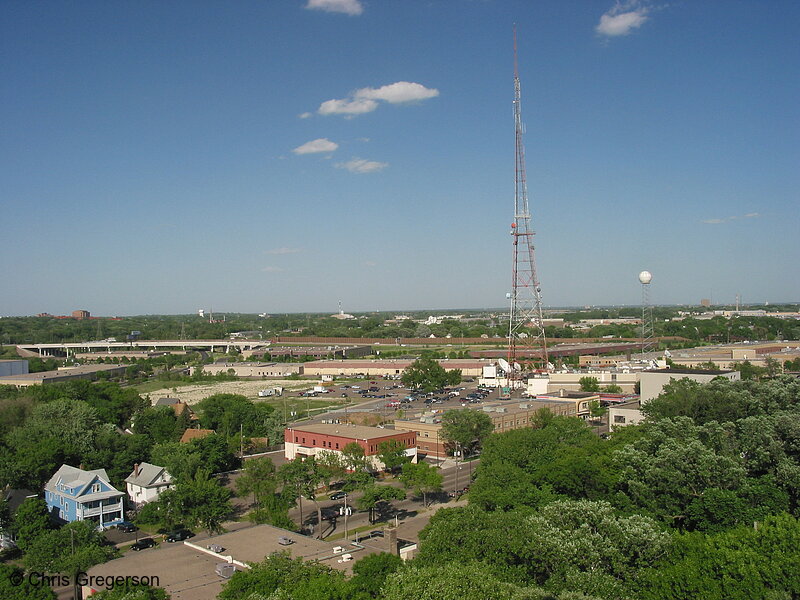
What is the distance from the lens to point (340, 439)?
27.8 meters

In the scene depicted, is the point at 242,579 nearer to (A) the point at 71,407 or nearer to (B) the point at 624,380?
(A) the point at 71,407

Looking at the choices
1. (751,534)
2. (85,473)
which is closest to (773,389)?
(751,534)

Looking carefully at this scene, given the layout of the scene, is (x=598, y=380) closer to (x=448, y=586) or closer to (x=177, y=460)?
(x=177, y=460)

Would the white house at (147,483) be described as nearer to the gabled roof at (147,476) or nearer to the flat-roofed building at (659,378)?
the gabled roof at (147,476)

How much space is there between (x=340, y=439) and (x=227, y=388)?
30.6 meters

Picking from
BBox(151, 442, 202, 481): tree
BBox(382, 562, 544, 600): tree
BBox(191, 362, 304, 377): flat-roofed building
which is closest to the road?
BBox(151, 442, 202, 481): tree

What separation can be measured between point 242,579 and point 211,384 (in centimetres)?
5013

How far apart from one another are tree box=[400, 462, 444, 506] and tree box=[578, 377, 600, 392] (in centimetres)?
2267

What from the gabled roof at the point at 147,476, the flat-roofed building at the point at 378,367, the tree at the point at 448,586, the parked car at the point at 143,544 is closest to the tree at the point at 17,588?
the parked car at the point at 143,544

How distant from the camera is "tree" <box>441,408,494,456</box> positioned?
28422 mm

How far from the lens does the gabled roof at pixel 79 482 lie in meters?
20.5

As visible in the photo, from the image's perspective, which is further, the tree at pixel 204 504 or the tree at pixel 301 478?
the tree at pixel 301 478

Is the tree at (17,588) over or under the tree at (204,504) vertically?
over

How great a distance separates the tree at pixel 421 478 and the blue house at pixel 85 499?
30.7 ft
